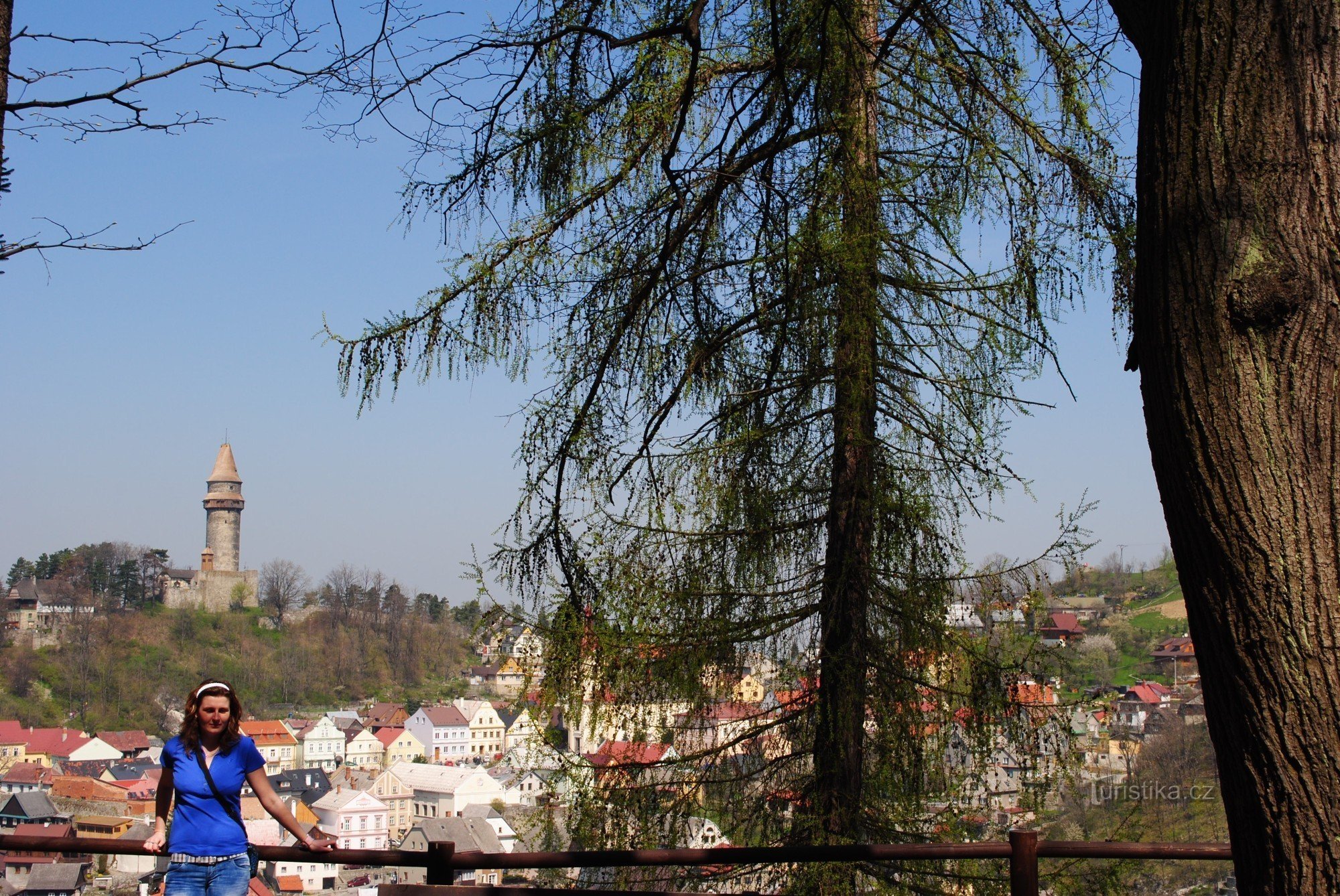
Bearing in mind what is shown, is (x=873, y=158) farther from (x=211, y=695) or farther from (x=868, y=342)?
(x=211, y=695)

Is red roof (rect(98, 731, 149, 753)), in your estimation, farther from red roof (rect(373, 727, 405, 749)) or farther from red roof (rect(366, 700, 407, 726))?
red roof (rect(366, 700, 407, 726))

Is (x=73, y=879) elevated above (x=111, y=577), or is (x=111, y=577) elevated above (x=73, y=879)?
(x=111, y=577)

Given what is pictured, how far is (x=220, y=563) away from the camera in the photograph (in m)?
98.6

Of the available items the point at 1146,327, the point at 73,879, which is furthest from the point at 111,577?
the point at 1146,327

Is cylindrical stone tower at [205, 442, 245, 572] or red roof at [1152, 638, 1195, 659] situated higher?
cylindrical stone tower at [205, 442, 245, 572]

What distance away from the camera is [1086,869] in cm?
462

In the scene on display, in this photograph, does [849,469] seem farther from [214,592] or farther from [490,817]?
[214,592]

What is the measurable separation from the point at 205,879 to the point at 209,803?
0.19 metres

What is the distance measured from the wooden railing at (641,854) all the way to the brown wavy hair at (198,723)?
296 mm

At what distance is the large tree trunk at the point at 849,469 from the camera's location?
456 cm

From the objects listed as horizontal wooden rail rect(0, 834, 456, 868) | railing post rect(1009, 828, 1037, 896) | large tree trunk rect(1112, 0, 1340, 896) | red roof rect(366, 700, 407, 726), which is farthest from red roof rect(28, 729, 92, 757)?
large tree trunk rect(1112, 0, 1340, 896)

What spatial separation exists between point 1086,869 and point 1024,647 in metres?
0.90

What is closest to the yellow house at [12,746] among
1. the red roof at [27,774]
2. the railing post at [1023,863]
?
the red roof at [27,774]

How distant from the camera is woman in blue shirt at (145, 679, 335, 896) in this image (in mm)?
2975
